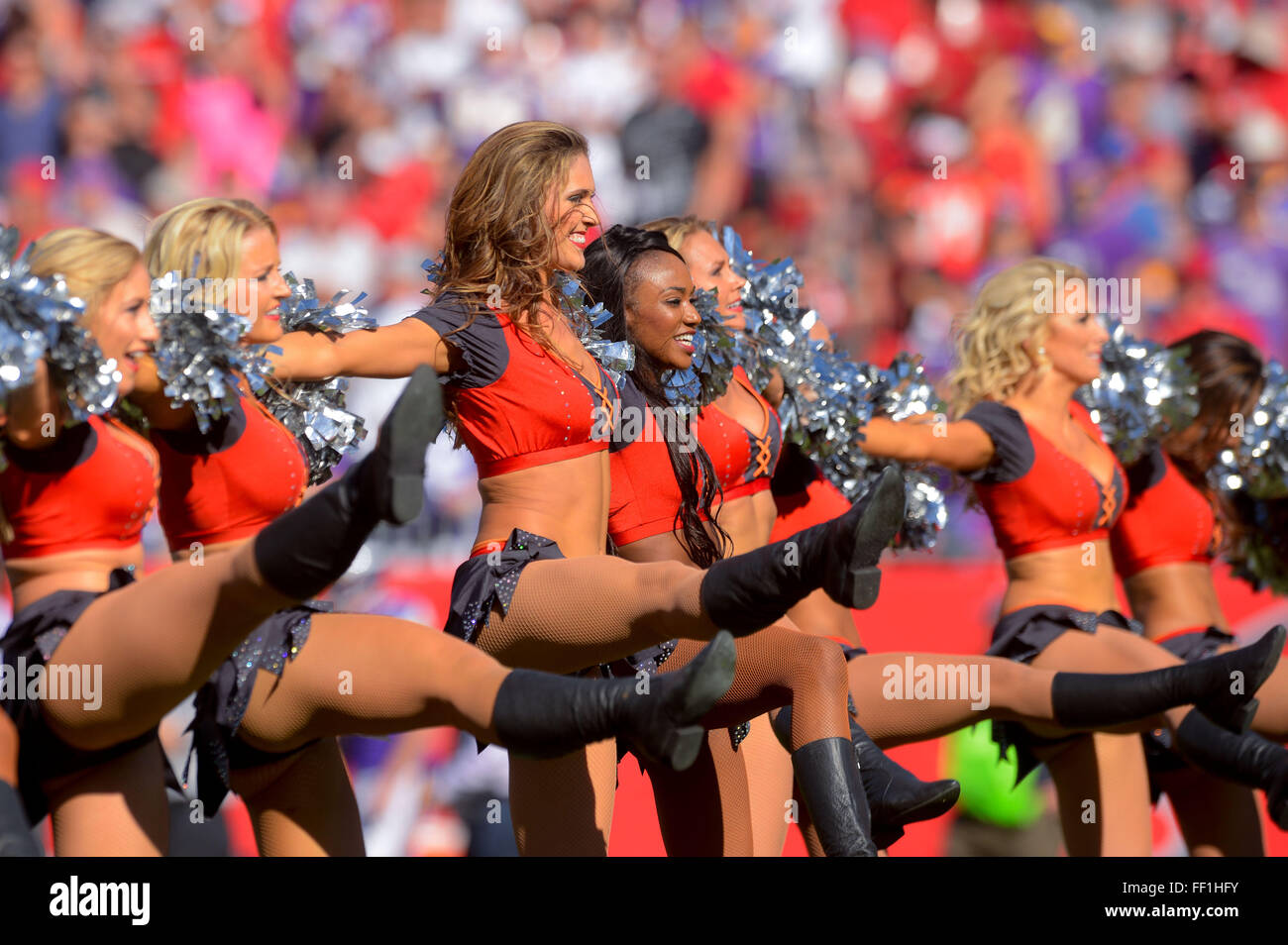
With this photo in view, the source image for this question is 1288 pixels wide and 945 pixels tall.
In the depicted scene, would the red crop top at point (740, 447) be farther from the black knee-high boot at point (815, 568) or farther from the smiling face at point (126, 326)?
the smiling face at point (126, 326)

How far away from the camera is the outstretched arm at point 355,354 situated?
3.25m

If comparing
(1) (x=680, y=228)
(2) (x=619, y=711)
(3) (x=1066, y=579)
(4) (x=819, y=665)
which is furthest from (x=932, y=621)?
(2) (x=619, y=711)

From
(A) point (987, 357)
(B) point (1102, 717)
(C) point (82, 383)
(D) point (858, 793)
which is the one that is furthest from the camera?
(A) point (987, 357)

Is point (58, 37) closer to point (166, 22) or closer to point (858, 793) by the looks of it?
point (166, 22)

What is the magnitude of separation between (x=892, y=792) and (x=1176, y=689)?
2.72 ft

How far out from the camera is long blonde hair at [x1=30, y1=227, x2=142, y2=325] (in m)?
3.09

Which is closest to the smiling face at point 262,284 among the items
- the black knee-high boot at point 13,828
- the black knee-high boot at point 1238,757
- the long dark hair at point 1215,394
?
the black knee-high boot at point 13,828

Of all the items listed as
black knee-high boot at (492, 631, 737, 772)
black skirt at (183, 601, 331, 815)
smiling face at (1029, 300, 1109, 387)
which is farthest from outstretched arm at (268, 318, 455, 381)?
smiling face at (1029, 300, 1109, 387)

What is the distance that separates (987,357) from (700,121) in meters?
3.89

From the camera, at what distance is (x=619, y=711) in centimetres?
269

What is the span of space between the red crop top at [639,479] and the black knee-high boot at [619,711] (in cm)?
122

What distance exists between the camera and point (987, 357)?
15.9ft

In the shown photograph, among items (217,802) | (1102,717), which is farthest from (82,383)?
(1102,717)

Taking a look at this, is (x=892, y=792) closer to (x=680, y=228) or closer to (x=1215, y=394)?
(x=680, y=228)
